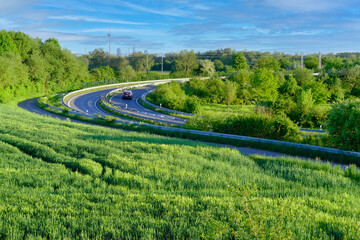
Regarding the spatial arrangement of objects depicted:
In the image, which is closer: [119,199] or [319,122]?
[119,199]

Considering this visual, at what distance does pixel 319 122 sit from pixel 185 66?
276ft

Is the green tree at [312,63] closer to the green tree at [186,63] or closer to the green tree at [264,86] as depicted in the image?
the green tree at [186,63]

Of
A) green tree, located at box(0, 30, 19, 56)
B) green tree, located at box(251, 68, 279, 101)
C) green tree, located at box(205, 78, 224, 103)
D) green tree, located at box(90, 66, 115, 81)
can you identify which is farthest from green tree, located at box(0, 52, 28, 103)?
green tree, located at box(251, 68, 279, 101)

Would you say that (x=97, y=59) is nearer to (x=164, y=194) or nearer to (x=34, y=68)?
(x=34, y=68)

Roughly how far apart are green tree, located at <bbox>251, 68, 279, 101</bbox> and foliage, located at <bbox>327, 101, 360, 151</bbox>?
43.0 meters

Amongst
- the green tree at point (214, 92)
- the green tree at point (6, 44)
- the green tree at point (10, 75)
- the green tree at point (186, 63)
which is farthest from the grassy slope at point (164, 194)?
the green tree at point (186, 63)

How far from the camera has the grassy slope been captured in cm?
678

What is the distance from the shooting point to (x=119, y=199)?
8625mm

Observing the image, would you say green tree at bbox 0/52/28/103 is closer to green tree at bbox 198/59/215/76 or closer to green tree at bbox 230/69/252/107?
green tree at bbox 230/69/252/107

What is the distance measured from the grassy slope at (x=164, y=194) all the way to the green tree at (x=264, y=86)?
159ft

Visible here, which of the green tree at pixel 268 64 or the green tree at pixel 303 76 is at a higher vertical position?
the green tree at pixel 268 64

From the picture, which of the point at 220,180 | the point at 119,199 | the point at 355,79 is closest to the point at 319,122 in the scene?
the point at 220,180

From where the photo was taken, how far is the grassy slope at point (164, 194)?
6.78 meters

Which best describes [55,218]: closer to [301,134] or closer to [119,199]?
[119,199]
